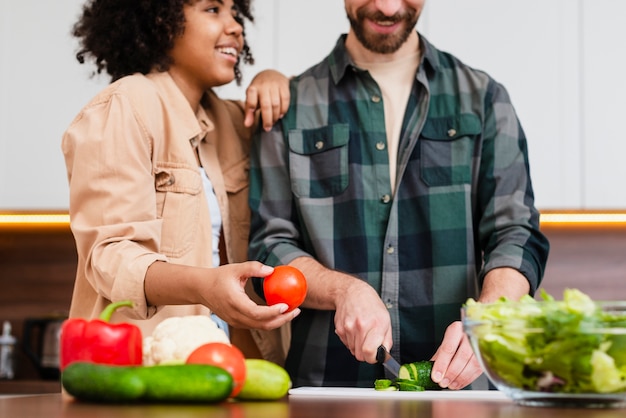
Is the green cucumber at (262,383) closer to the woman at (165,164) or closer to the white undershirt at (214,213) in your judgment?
the woman at (165,164)

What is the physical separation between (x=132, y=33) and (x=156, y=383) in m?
1.12

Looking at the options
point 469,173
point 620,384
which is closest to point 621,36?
point 469,173

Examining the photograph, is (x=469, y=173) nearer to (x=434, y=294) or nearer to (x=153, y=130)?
(x=434, y=294)

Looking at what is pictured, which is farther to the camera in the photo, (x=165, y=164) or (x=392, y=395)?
(x=165, y=164)

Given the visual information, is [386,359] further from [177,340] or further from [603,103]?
[603,103]

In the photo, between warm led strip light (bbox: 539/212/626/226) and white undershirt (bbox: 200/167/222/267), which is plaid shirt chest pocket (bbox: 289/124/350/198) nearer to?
white undershirt (bbox: 200/167/222/267)

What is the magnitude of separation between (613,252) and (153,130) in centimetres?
215

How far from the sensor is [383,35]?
1936 millimetres

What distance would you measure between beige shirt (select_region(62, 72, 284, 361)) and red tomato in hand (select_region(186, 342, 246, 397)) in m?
0.48

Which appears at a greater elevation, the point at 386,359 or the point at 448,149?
the point at 448,149

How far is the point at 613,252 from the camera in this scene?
3283 mm

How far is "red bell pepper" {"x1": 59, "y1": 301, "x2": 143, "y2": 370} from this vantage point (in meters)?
1.00

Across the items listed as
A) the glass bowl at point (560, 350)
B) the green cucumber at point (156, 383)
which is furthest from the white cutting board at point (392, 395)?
the green cucumber at point (156, 383)

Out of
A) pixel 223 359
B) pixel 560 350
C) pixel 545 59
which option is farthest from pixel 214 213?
pixel 545 59
